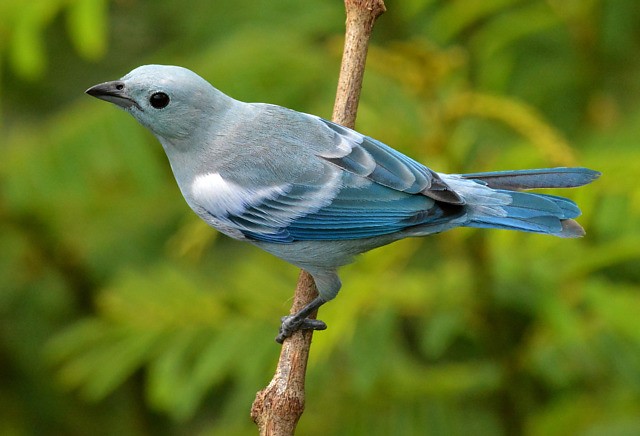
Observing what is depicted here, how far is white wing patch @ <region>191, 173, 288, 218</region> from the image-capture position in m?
3.51

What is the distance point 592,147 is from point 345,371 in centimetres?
160

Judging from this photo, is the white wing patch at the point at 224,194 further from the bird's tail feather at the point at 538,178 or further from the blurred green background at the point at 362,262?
the bird's tail feather at the point at 538,178

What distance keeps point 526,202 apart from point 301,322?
91 cm

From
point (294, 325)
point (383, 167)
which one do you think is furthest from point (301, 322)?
point (383, 167)

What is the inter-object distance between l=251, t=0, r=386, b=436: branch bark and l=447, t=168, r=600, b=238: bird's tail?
0.54 metres

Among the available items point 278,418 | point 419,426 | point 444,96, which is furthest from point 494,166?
point 278,418

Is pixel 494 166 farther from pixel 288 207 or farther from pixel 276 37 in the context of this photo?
pixel 276 37

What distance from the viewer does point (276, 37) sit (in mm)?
5125

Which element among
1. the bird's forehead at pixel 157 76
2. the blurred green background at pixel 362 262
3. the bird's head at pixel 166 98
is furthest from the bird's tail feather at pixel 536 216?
the bird's forehead at pixel 157 76

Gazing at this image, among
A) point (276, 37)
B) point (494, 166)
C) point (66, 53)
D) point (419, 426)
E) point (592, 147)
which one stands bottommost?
point (419, 426)

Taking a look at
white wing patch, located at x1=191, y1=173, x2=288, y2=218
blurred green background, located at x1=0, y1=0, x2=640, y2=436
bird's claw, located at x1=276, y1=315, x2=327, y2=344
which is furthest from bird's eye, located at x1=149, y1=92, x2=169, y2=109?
blurred green background, located at x1=0, y1=0, x2=640, y2=436

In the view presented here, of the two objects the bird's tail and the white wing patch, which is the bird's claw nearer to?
the white wing patch

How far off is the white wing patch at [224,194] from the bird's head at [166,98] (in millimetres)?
190

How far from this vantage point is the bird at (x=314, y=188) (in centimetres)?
347
